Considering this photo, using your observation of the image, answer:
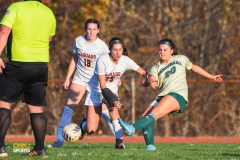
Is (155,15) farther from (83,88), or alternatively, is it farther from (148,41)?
(83,88)

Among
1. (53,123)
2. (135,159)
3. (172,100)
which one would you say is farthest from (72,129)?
(53,123)

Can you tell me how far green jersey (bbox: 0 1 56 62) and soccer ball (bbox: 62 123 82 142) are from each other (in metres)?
2.20

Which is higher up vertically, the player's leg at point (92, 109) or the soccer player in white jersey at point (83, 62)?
the soccer player in white jersey at point (83, 62)

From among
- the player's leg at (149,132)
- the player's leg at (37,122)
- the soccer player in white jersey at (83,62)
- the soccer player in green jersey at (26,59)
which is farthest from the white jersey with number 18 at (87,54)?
the player's leg at (37,122)

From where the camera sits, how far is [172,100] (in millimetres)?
9930

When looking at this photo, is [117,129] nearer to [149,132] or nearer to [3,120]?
[149,132]

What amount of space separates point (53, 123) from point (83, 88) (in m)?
8.69

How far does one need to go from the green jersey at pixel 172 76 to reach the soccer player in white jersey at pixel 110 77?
22.5 inches

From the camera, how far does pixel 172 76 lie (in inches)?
401

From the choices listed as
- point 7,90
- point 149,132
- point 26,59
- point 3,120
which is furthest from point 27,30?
point 149,132

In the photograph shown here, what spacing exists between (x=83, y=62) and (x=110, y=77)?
0.93 m

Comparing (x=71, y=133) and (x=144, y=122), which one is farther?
(x=71, y=133)

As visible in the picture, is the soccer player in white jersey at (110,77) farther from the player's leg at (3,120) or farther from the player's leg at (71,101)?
the player's leg at (3,120)

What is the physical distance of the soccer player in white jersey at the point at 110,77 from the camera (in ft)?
34.4
